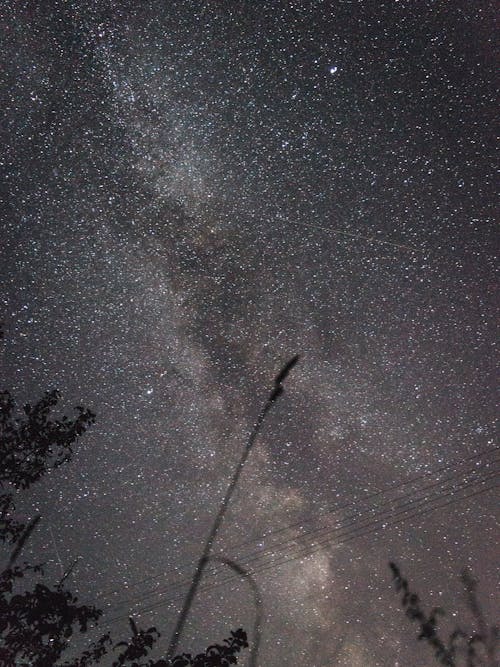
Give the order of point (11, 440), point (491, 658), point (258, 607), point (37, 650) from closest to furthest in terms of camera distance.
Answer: point (37, 650) → point (11, 440) → point (258, 607) → point (491, 658)

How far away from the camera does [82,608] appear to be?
4.61 metres

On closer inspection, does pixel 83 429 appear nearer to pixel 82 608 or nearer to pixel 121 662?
pixel 82 608

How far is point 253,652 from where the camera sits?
13.4 m

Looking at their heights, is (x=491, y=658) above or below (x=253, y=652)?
above

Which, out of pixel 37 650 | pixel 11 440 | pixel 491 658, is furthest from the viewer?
pixel 491 658

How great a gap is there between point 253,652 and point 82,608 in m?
10.4

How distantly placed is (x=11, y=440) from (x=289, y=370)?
19.6 ft

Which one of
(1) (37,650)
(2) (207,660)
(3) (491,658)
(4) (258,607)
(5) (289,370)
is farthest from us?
(3) (491,658)

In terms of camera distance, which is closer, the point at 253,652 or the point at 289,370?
the point at 289,370

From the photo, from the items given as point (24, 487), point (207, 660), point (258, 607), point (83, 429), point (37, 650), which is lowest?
point (37, 650)

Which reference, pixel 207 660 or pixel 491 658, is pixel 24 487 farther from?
pixel 491 658

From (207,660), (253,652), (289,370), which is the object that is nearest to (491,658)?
(253,652)

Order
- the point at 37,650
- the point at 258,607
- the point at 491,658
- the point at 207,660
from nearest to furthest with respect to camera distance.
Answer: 1. the point at 207,660
2. the point at 37,650
3. the point at 258,607
4. the point at 491,658

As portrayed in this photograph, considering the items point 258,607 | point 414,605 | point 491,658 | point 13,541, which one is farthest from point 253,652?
point 13,541
